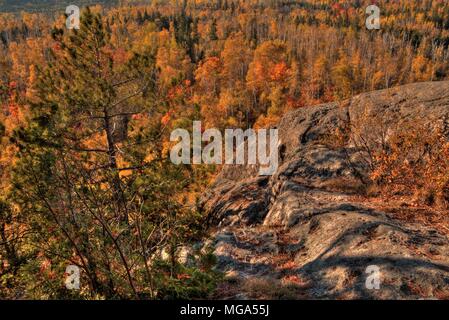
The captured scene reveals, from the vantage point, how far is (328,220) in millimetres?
11141

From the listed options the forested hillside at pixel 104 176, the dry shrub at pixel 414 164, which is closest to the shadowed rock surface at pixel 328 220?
the dry shrub at pixel 414 164

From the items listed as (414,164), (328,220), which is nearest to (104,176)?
(328,220)

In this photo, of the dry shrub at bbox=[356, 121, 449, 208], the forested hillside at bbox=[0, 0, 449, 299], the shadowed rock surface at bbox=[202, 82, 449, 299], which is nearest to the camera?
the forested hillside at bbox=[0, 0, 449, 299]

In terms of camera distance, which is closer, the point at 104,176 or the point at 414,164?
the point at 104,176

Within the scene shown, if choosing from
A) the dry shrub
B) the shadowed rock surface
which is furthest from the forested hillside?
the shadowed rock surface

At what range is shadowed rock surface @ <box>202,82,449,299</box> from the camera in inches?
313

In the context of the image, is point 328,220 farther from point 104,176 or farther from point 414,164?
point 104,176

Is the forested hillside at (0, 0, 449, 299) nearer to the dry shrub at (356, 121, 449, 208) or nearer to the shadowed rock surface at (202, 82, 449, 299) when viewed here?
the dry shrub at (356, 121, 449, 208)

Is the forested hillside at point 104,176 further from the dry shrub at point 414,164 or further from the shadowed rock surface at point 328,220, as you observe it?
the shadowed rock surface at point 328,220

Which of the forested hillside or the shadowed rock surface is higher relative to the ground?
the forested hillside

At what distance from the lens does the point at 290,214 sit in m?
12.5

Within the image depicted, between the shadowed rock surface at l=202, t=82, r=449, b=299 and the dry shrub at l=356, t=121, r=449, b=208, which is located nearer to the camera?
the shadowed rock surface at l=202, t=82, r=449, b=299

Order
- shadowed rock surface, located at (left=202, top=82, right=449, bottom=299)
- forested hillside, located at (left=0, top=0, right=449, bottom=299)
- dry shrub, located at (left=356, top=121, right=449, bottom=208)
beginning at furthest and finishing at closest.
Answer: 1. dry shrub, located at (left=356, top=121, right=449, bottom=208)
2. shadowed rock surface, located at (left=202, top=82, right=449, bottom=299)
3. forested hillside, located at (left=0, top=0, right=449, bottom=299)

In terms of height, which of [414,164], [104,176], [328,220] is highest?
[104,176]
